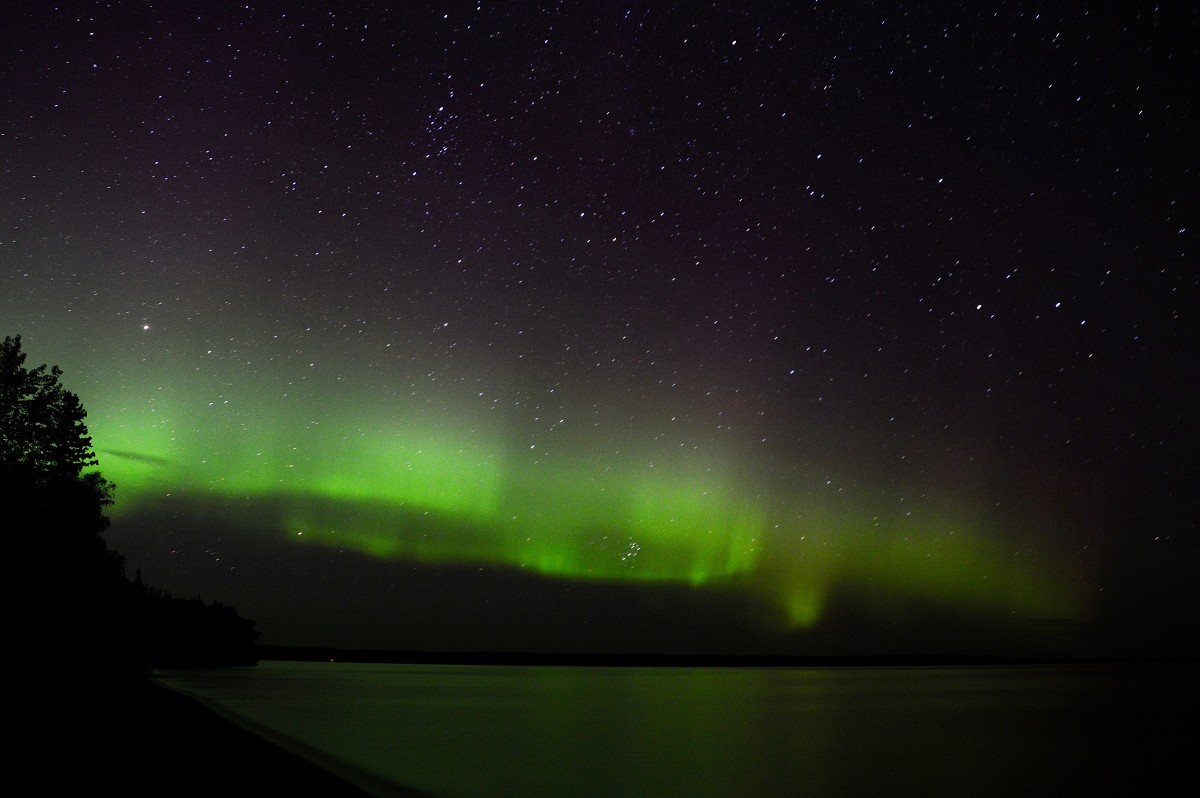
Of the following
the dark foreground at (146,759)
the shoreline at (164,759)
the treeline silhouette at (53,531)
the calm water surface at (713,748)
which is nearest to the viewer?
the dark foreground at (146,759)

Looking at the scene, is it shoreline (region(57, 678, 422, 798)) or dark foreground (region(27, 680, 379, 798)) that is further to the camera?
shoreline (region(57, 678, 422, 798))

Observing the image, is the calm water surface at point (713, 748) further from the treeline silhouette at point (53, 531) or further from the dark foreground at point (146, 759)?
the treeline silhouette at point (53, 531)

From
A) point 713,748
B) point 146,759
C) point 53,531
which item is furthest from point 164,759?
point 713,748

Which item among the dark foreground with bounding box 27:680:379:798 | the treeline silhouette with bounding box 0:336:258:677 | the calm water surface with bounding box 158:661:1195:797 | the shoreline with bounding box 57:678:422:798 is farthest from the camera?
the treeline silhouette with bounding box 0:336:258:677

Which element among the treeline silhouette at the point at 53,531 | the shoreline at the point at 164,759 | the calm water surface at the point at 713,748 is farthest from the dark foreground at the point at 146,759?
the treeline silhouette at the point at 53,531

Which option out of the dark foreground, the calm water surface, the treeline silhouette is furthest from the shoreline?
the treeline silhouette

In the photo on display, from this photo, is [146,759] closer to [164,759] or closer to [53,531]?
[164,759]

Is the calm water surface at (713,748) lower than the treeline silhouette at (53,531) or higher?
lower

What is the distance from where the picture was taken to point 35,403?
23.0 metres

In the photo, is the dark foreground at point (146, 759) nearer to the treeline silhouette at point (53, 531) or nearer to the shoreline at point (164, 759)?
the shoreline at point (164, 759)

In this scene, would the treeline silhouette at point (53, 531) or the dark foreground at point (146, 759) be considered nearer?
the dark foreground at point (146, 759)

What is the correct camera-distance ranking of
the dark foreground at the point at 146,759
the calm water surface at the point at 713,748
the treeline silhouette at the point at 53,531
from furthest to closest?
1. the treeline silhouette at the point at 53,531
2. the calm water surface at the point at 713,748
3. the dark foreground at the point at 146,759

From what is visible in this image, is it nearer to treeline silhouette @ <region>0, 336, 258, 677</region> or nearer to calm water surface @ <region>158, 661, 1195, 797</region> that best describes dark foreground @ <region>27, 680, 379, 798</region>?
calm water surface @ <region>158, 661, 1195, 797</region>

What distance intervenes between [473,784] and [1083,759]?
20466 mm
